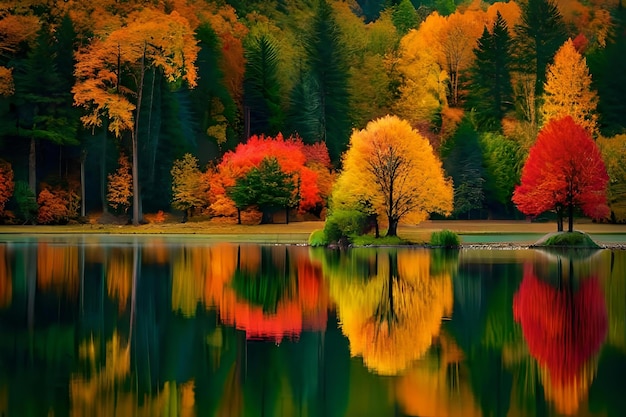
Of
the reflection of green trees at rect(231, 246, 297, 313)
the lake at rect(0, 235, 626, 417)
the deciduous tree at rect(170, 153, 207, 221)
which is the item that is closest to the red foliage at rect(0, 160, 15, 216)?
the deciduous tree at rect(170, 153, 207, 221)

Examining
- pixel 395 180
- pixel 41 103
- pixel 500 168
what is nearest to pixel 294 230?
pixel 395 180

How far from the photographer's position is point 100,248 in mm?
52000

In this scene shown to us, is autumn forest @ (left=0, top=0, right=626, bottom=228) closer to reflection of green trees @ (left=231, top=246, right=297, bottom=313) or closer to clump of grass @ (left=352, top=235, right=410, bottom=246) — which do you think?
clump of grass @ (left=352, top=235, right=410, bottom=246)

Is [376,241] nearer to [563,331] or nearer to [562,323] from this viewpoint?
[562,323]

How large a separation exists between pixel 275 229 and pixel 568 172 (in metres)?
22.0

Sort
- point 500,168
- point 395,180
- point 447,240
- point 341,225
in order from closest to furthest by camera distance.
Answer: point 447,240 < point 341,225 < point 395,180 < point 500,168

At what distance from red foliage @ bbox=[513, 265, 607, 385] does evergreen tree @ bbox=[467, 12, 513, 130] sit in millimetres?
55926

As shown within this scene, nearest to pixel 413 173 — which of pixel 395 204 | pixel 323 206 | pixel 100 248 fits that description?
pixel 395 204

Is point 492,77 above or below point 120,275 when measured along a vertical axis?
above

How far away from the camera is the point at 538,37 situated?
88312 millimetres

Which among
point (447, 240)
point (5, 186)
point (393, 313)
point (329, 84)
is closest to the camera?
point (393, 313)

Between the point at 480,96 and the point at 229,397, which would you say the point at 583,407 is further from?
the point at 480,96

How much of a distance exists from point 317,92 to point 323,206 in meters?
10.5

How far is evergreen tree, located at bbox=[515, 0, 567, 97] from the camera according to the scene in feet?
287
